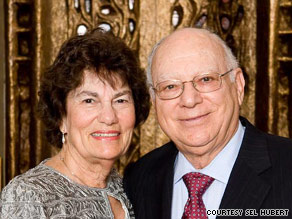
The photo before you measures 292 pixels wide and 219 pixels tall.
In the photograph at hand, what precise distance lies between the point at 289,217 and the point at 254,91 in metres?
1.39

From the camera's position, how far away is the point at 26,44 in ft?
10.9

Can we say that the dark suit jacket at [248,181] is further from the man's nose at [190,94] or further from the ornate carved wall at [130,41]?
the ornate carved wall at [130,41]

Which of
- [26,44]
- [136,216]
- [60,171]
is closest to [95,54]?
[60,171]

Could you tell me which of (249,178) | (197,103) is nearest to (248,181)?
(249,178)

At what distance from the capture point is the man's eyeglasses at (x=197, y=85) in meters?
2.22

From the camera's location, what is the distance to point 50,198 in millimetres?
2191

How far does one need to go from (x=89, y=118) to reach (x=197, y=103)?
0.45 meters

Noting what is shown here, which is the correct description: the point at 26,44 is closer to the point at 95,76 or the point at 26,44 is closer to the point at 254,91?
the point at 95,76

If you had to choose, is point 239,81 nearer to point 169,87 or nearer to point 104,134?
point 169,87

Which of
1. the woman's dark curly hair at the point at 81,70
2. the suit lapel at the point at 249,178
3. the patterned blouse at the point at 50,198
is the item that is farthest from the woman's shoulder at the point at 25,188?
the suit lapel at the point at 249,178

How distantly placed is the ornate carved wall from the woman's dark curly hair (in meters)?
0.83

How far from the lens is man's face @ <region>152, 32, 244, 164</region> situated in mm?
2236

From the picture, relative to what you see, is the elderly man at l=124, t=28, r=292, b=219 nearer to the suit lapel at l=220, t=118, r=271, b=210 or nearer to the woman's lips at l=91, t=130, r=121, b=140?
the suit lapel at l=220, t=118, r=271, b=210

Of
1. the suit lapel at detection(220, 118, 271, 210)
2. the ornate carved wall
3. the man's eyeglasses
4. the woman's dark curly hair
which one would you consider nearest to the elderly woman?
the woman's dark curly hair
